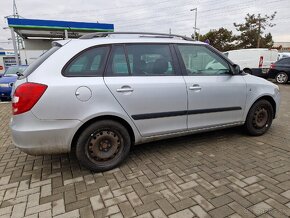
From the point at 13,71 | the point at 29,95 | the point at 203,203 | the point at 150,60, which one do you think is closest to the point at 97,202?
the point at 203,203

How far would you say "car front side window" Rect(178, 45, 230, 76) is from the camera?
3.41m

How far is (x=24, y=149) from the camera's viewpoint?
260 centimetres

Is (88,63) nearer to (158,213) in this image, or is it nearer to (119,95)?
(119,95)

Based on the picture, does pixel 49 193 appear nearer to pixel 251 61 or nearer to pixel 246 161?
pixel 246 161

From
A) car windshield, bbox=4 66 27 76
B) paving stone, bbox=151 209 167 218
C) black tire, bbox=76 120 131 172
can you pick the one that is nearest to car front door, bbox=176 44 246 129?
black tire, bbox=76 120 131 172

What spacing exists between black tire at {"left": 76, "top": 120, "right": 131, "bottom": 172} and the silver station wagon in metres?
0.01

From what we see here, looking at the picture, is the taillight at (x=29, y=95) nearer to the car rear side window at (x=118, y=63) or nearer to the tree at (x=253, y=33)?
the car rear side window at (x=118, y=63)

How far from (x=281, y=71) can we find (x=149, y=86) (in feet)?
40.6

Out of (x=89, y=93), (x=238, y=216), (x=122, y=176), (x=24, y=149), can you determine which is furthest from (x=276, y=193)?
(x=24, y=149)

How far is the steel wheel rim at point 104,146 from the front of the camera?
9.36ft

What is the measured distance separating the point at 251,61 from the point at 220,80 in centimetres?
1231

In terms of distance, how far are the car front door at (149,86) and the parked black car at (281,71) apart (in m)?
11.7

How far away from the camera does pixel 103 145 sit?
116 inches

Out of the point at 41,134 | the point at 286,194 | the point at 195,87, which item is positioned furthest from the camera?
the point at 195,87
